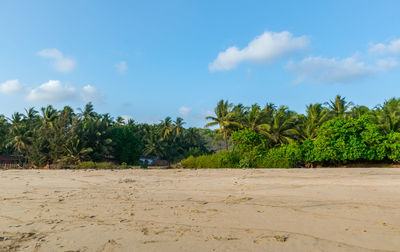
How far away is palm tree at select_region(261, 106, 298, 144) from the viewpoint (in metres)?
22.3

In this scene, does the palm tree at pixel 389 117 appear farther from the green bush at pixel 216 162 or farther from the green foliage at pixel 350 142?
the green bush at pixel 216 162

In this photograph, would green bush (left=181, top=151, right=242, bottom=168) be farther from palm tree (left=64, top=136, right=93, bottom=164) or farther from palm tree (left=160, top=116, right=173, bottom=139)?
palm tree (left=160, top=116, right=173, bottom=139)

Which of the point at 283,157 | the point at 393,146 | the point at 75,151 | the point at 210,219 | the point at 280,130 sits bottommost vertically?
the point at 210,219

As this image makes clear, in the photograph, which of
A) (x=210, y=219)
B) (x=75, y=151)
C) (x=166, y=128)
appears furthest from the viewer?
(x=166, y=128)

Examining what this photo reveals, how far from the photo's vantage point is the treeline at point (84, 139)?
26453 mm

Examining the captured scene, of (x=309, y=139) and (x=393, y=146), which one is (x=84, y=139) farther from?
(x=393, y=146)

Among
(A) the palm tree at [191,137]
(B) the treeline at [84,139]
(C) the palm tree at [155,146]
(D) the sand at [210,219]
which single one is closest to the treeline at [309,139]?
(D) the sand at [210,219]

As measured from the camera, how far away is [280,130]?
74.7 ft

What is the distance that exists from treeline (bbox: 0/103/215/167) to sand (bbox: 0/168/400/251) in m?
22.8

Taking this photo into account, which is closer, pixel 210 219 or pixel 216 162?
pixel 210 219

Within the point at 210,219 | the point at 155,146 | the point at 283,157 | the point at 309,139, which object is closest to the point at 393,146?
the point at 309,139

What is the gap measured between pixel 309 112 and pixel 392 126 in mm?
6663

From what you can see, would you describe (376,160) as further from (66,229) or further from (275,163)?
(66,229)

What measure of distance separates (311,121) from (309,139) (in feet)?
7.40
